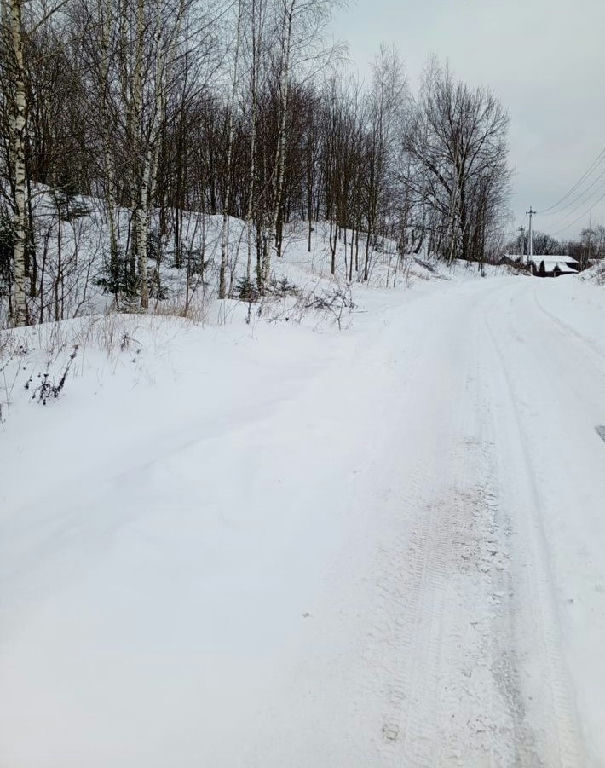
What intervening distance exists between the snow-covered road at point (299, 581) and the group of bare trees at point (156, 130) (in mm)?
5731

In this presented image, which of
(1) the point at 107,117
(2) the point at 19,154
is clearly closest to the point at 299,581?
(2) the point at 19,154

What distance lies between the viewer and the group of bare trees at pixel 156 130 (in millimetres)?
9281

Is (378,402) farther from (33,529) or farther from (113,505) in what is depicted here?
(33,529)

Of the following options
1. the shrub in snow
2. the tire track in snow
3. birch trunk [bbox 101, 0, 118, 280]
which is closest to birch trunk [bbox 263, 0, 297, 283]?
birch trunk [bbox 101, 0, 118, 280]

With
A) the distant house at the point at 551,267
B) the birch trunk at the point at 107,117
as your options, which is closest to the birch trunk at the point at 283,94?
the birch trunk at the point at 107,117

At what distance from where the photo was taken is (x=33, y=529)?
2979mm

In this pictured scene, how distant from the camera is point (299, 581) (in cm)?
265

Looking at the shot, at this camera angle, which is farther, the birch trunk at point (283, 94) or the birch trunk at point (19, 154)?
the birch trunk at point (283, 94)

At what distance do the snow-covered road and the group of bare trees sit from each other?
5731 millimetres

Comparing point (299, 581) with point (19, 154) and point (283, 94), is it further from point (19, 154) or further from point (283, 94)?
point (283, 94)

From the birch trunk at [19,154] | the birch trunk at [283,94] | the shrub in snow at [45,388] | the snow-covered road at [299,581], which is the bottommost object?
the snow-covered road at [299,581]

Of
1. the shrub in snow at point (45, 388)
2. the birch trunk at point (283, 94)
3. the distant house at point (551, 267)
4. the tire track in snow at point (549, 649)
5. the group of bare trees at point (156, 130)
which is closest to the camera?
the tire track in snow at point (549, 649)

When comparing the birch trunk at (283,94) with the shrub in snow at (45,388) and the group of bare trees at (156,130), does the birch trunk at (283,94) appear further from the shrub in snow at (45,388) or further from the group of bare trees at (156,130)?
Result: the shrub in snow at (45,388)

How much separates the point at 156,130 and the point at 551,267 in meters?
78.0
